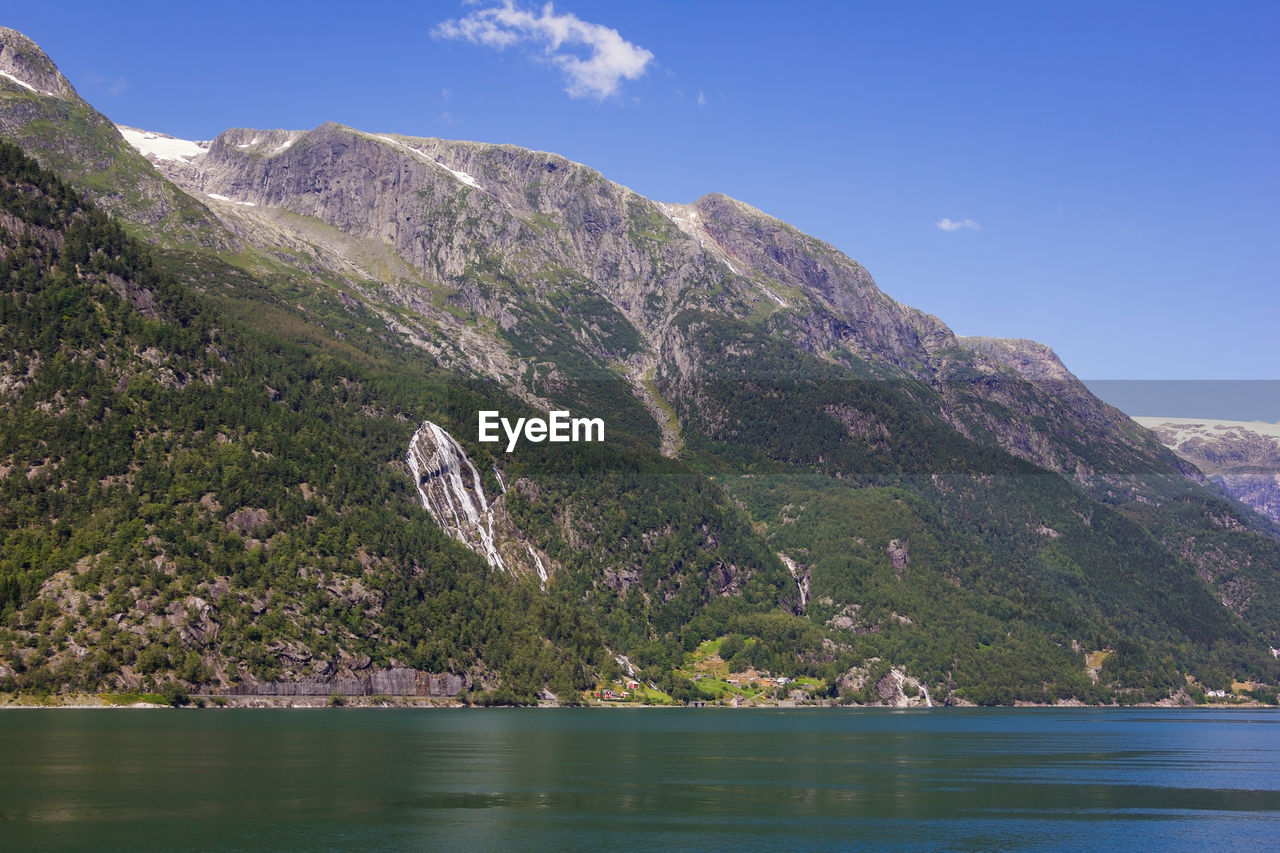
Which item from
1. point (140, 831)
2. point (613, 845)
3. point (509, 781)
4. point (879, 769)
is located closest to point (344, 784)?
point (509, 781)

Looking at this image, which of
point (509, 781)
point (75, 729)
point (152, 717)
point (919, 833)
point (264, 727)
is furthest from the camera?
point (152, 717)

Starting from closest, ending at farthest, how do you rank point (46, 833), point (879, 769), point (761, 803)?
point (46, 833), point (761, 803), point (879, 769)

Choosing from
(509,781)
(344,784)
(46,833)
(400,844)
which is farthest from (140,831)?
(509,781)

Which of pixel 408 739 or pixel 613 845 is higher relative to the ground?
pixel 613 845

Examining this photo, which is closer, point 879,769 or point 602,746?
point 879,769

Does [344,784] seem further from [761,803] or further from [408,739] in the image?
[408,739]

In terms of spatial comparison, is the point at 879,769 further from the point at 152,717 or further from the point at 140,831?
the point at 152,717
